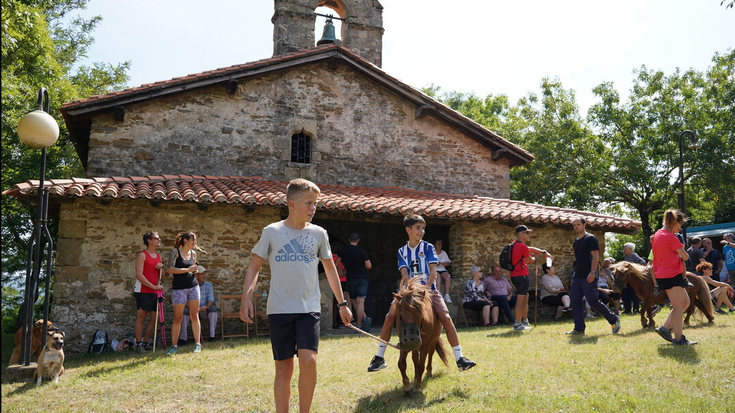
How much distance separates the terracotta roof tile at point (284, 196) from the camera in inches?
358

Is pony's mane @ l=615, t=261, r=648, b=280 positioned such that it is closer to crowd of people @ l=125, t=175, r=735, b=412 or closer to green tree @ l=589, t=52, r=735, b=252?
crowd of people @ l=125, t=175, r=735, b=412

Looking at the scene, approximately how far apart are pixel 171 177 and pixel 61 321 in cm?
330

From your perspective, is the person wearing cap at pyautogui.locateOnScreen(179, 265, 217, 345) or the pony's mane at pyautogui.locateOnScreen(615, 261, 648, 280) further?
the person wearing cap at pyautogui.locateOnScreen(179, 265, 217, 345)

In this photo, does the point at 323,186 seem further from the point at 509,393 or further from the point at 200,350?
the point at 509,393

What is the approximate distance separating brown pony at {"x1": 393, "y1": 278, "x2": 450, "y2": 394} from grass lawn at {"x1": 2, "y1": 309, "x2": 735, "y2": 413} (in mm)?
264

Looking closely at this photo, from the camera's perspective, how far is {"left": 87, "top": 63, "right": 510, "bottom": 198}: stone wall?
37.9 ft

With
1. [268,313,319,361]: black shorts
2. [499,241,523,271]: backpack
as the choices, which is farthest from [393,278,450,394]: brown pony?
[499,241,523,271]: backpack

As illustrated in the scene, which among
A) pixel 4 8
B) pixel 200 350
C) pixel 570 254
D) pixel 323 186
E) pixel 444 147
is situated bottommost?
pixel 200 350

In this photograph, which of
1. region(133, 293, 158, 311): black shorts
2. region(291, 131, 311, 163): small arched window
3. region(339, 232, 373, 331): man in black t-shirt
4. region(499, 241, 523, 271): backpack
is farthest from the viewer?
region(291, 131, 311, 163): small arched window

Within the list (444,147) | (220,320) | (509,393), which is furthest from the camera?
(444,147)

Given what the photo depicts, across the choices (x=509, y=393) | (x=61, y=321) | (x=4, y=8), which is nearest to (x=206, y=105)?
(x=4, y=8)

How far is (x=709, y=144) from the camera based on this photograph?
803 inches

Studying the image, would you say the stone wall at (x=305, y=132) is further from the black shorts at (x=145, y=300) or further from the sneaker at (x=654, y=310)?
the sneaker at (x=654, y=310)

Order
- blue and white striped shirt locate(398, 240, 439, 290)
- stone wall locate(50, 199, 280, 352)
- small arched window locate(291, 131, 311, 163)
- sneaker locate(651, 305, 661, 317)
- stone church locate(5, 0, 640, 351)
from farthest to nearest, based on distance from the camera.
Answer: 1. small arched window locate(291, 131, 311, 163)
2. stone church locate(5, 0, 640, 351)
3. stone wall locate(50, 199, 280, 352)
4. sneaker locate(651, 305, 661, 317)
5. blue and white striped shirt locate(398, 240, 439, 290)
